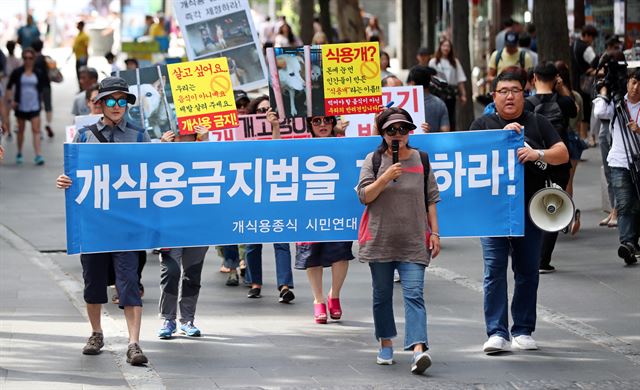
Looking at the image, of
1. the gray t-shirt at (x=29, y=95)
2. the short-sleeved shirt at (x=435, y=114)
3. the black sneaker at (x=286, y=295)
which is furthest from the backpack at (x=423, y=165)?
the gray t-shirt at (x=29, y=95)

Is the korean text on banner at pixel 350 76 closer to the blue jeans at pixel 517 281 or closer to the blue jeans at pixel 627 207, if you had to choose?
the blue jeans at pixel 517 281

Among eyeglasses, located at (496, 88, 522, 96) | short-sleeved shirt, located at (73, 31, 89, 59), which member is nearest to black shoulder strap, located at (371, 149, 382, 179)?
eyeglasses, located at (496, 88, 522, 96)

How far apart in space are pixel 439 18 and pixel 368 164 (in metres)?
29.8

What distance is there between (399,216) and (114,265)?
1924 mm

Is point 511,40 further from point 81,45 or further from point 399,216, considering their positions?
point 81,45

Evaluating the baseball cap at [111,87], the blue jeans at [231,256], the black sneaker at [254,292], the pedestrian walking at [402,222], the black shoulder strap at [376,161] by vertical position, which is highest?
the baseball cap at [111,87]

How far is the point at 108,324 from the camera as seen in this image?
10375 mm

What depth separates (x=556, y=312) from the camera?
1070cm

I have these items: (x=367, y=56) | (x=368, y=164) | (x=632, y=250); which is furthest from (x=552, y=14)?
(x=368, y=164)

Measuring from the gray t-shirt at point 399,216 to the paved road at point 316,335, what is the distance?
0.73 m

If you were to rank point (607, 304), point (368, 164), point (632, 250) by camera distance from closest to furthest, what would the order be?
point (368, 164) → point (607, 304) → point (632, 250)

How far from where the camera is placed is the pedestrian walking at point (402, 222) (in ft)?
28.3

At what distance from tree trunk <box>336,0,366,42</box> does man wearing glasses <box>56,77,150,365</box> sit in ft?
74.5

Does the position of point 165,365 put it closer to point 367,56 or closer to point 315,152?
point 315,152
